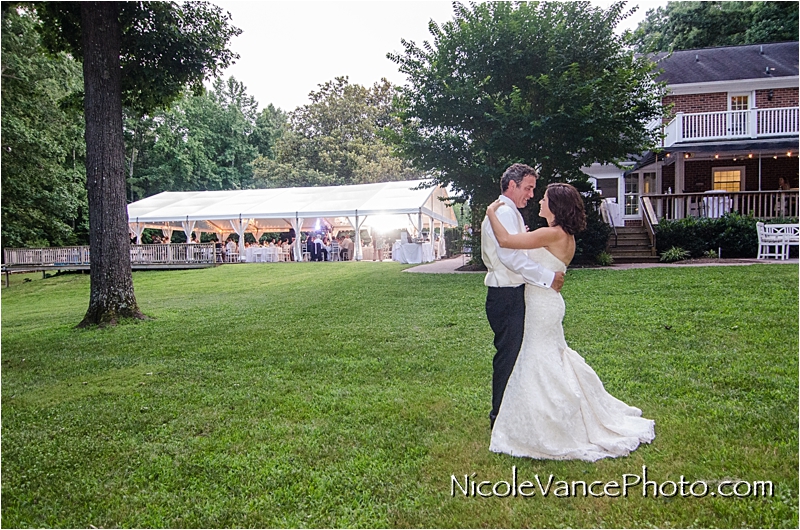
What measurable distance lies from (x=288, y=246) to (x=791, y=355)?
69.9ft

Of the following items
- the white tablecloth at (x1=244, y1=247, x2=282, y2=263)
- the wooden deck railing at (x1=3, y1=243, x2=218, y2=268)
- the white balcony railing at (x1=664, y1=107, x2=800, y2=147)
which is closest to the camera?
the white balcony railing at (x1=664, y1=107, x2=800, y2=147)

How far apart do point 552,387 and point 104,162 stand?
26.2ft

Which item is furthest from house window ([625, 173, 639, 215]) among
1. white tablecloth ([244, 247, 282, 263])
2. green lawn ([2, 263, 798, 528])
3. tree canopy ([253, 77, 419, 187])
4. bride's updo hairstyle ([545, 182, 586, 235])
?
tree canopy ([253, 77, 419, 187])

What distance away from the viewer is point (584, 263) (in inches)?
506

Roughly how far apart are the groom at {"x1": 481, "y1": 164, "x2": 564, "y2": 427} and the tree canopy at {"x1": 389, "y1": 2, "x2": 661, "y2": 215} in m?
9.04

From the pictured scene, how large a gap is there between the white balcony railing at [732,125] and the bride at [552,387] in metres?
17.0

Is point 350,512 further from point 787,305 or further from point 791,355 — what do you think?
point 787,305

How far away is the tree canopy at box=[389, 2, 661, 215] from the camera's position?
11.7 meters

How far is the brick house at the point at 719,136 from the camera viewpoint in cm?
1695

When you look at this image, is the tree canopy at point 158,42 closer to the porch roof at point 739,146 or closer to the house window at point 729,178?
the porch roof at point 739,146

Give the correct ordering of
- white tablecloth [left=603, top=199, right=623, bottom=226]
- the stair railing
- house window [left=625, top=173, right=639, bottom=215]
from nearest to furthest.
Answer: the stair railing → white tablecloth [left=603, top=199, right=623, bottom=226] → house window [left=625, top=173, right=639, bottom=215]

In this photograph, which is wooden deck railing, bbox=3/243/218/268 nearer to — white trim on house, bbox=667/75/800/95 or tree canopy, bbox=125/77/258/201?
tree canopy, bbox=125/77/258/201

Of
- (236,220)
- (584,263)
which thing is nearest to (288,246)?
(236,220)

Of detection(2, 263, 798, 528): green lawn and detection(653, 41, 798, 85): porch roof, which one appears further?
detection(653, 41, 798, 85): porch roof
